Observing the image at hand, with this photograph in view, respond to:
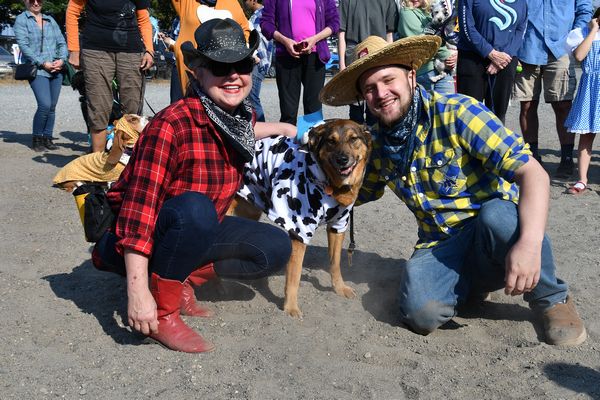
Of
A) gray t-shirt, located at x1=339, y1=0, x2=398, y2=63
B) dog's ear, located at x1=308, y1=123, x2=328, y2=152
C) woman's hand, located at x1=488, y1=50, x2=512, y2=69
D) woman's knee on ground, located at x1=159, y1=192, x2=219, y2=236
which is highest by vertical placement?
gray t-shirt, located at x1=339, y1=0, x2=398, y2=63

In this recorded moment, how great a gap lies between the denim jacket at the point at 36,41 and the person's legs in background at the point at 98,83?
96.4 inches

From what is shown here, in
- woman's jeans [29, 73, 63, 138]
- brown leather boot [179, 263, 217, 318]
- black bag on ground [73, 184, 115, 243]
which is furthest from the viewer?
woman's jeans [29, 73, 63, 138]

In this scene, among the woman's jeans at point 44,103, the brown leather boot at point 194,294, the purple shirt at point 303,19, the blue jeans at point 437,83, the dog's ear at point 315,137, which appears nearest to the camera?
the brown leather boot at point 194,294

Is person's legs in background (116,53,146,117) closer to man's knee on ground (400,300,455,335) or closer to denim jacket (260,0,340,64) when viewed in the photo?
denim jacket (260,0,340,64)

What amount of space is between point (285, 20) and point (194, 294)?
375cm

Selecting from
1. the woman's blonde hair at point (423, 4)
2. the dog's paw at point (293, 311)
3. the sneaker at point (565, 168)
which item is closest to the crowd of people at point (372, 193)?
the dog's paw at point (293, 311)

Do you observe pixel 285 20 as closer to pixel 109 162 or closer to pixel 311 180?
pixel 109 162

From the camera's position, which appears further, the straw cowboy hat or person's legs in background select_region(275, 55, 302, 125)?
person's legs in background select_region(275, 55, 302, 125)

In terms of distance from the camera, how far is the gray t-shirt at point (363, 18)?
7.57 m

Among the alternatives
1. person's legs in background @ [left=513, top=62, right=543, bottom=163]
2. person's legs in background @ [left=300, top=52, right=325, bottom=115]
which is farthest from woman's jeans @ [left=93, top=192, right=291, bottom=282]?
person's legs in background @ [left=513, top=62, right=543, bottom=163]

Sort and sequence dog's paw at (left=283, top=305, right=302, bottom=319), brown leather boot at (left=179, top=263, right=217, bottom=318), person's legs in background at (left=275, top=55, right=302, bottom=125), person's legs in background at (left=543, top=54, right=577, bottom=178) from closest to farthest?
brown leather boot at (left=179, top=263, right=217, bottom=318), dog's paw at (left=283, top=305, right=302, bottom=319), person's legs in background at (left=275, top=55, right=302, bottom=125), person's legs in background at (left=543, top=54, right=577, bottom=178)

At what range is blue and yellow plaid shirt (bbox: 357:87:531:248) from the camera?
335 centimetres

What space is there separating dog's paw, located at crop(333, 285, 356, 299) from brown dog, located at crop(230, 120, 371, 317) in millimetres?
397

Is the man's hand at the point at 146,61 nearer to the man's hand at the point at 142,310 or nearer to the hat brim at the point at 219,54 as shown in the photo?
the hat brim at the point at 219,54
